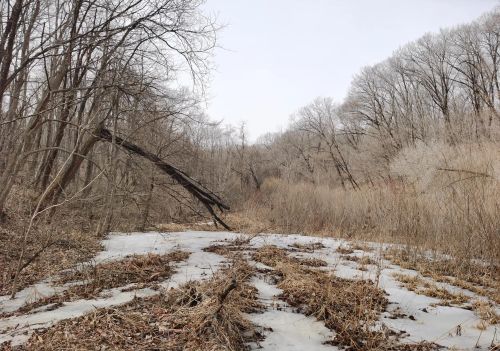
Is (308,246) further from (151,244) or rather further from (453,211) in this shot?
(151,244)

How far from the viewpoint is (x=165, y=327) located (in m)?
3.05

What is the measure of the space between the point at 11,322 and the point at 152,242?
4.21m

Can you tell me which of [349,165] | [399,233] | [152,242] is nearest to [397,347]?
[399,233]

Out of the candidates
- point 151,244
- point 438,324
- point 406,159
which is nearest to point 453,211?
point 438,324

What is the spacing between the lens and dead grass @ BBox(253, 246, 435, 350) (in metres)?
2.99

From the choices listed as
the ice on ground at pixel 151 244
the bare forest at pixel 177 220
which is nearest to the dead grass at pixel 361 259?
the bare forest at pixel 177 220

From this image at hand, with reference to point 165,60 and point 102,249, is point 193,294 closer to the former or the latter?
point 102,249

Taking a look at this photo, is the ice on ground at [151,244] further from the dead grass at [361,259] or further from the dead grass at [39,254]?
the dead grass at [361,259]

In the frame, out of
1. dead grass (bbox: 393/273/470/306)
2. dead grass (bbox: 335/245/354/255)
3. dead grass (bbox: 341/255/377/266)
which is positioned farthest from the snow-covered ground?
dead grass (bbox: 335/245/354/255)

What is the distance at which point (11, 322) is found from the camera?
3383 millimetres

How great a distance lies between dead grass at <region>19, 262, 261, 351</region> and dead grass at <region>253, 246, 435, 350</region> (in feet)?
2.07

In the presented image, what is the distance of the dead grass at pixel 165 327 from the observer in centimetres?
278

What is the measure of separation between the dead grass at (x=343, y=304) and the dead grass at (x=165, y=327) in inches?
24.8

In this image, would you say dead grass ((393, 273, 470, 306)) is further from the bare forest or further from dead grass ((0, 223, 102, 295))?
dead grass ((0, 223, 102, 295))
